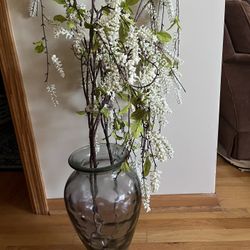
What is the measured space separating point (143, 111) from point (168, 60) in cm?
23

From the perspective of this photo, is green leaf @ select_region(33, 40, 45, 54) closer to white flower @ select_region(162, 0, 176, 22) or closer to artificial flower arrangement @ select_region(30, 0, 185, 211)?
artificial flower arrangement @ select_region(30, 0, 185, 211)

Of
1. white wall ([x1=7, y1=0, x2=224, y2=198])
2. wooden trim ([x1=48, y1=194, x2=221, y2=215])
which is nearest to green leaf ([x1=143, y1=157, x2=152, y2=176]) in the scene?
white wall ([x1=7, y1=0, x2=224, y2=198])

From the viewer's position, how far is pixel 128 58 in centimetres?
119

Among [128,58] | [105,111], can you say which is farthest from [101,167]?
[128,58]

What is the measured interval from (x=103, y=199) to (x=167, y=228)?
0.42m

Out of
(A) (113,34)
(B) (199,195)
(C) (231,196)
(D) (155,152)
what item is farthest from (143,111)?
(C) (231,196)

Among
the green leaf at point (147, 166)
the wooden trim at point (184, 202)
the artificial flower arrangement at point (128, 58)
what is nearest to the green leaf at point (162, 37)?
the artificial flower arrangement at point (128, 58)

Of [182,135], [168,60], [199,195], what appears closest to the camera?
[168,60]

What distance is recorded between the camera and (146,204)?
1.42 metres

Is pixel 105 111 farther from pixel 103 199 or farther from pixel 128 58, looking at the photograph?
pixel 103 199

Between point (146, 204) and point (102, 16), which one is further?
point (146, 204)

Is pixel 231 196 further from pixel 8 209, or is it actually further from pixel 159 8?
pixel 8 209

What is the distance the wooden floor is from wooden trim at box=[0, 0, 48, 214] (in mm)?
122

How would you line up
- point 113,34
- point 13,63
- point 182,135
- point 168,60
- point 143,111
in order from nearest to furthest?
point 113,34 → point 143,111 → point 168,60 → point 13,63 → point 182,135
